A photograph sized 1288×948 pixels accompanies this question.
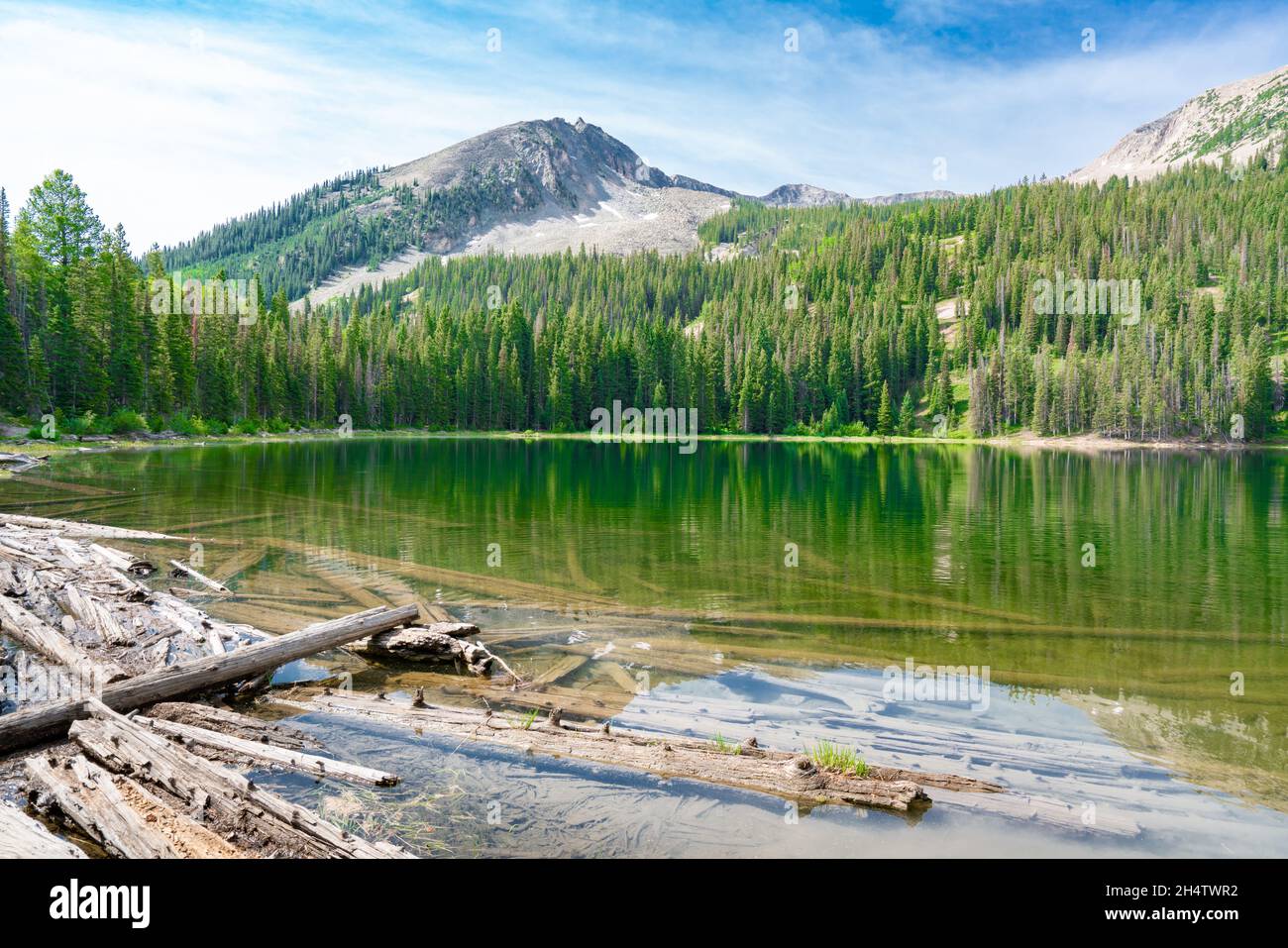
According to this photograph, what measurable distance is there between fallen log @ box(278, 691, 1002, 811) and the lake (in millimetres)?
271

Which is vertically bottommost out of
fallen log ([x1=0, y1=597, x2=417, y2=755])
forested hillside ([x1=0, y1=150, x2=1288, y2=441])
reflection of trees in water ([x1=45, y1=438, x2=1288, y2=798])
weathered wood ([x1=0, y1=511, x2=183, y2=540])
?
reflection of trees in water ([x1=45, y1=438, x2=1288, y2=798])

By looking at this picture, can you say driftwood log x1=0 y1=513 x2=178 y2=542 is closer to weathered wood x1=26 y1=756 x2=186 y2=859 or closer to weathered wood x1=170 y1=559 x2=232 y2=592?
weathered wood x1=170 y1=559 x2=232 y2=592

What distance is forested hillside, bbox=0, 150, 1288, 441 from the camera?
7581cm

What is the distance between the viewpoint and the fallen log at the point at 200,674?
8.91 metres

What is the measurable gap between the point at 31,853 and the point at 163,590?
12.9 metres

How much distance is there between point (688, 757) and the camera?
29.8ft

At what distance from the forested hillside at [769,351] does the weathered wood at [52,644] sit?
6456cm

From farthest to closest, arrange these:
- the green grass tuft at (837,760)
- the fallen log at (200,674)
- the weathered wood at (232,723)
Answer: the weathered wood at (232,723)
the fallen log at (200,674)
the green grass tuft at (837,760)

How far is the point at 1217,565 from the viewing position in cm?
2294

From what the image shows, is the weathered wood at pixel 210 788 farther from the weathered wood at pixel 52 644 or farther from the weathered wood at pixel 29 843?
the weathered wood at pixel 52 644

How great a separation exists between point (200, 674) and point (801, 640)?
10705 mm

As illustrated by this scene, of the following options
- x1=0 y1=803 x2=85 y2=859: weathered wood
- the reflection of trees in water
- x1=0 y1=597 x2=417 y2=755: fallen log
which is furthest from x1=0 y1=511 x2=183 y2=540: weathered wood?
x1=0 y1=803 x2=85 y2=859: weathered wood

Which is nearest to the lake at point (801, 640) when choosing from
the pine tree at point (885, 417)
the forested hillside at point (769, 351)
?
the forested hillside at point (769, 351)
